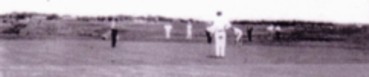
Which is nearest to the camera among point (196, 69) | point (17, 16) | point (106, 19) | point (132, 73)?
point (132, 73)

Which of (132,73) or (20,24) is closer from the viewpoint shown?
(132,73)

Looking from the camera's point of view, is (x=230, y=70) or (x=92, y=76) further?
(x=230, y=70)

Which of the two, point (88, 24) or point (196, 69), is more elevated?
point (196, 69)

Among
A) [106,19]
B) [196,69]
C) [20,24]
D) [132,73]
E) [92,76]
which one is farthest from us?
[106,19]

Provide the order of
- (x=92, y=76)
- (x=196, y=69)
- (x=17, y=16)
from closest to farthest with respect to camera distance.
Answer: (x=92, y=76) → (x=196, y=69) → (x=17, y=16)

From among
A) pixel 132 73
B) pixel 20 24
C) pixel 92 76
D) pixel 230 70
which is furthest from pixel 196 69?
pixel 20 24

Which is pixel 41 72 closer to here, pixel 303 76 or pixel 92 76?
pixel 92 76

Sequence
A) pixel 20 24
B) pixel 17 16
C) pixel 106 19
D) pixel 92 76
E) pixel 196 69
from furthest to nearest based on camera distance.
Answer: pixel 106 19 < pixel 17 16 < pixel 20 24 < pixel 196 69 < pixel 92 76

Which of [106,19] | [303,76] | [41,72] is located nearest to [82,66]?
[41,72]

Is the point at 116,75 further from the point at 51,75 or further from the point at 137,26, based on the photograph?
the point at 137,26
